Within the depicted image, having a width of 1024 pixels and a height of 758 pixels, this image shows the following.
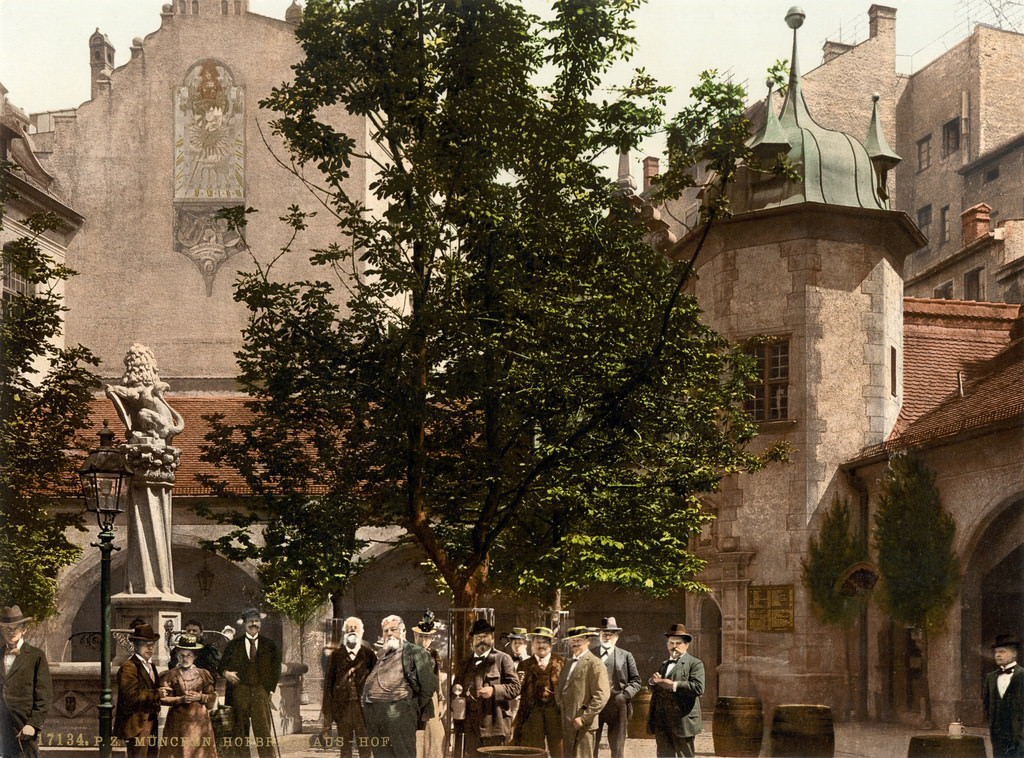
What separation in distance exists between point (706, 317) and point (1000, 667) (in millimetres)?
12932

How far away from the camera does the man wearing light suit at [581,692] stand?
41.6ft

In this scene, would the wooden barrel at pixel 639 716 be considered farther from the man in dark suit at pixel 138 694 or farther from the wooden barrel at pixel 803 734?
the man in dark suit at pixel 138 694

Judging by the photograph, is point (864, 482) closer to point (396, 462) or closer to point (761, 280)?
point (761, 280)

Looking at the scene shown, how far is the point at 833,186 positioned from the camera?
24.2 meters

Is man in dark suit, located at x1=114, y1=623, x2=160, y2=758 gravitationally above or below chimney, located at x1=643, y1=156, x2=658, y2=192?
below

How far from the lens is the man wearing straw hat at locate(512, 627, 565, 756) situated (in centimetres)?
1331

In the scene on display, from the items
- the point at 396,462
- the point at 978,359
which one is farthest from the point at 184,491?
the point at 978,359

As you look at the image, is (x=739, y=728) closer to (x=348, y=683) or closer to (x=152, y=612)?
(x=348, y=683)

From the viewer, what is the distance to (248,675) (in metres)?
13.5

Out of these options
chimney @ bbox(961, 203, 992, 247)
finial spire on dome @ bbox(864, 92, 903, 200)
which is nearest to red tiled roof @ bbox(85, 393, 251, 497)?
finial spire on dome @ bbox(864, 92, 903, 200)

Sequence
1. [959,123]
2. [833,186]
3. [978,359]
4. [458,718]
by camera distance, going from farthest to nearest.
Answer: [959,123]
[833,186]
[978,359]
[458,718]

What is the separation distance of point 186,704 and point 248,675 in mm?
1275

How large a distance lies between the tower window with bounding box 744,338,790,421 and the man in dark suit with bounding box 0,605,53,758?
1449cm

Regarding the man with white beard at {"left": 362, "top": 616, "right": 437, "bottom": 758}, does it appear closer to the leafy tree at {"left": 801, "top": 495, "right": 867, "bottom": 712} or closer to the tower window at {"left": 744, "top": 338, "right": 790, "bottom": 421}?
the leafy tree at {"left": 801, "top": 495, "right": 867, "bottom": 712}
